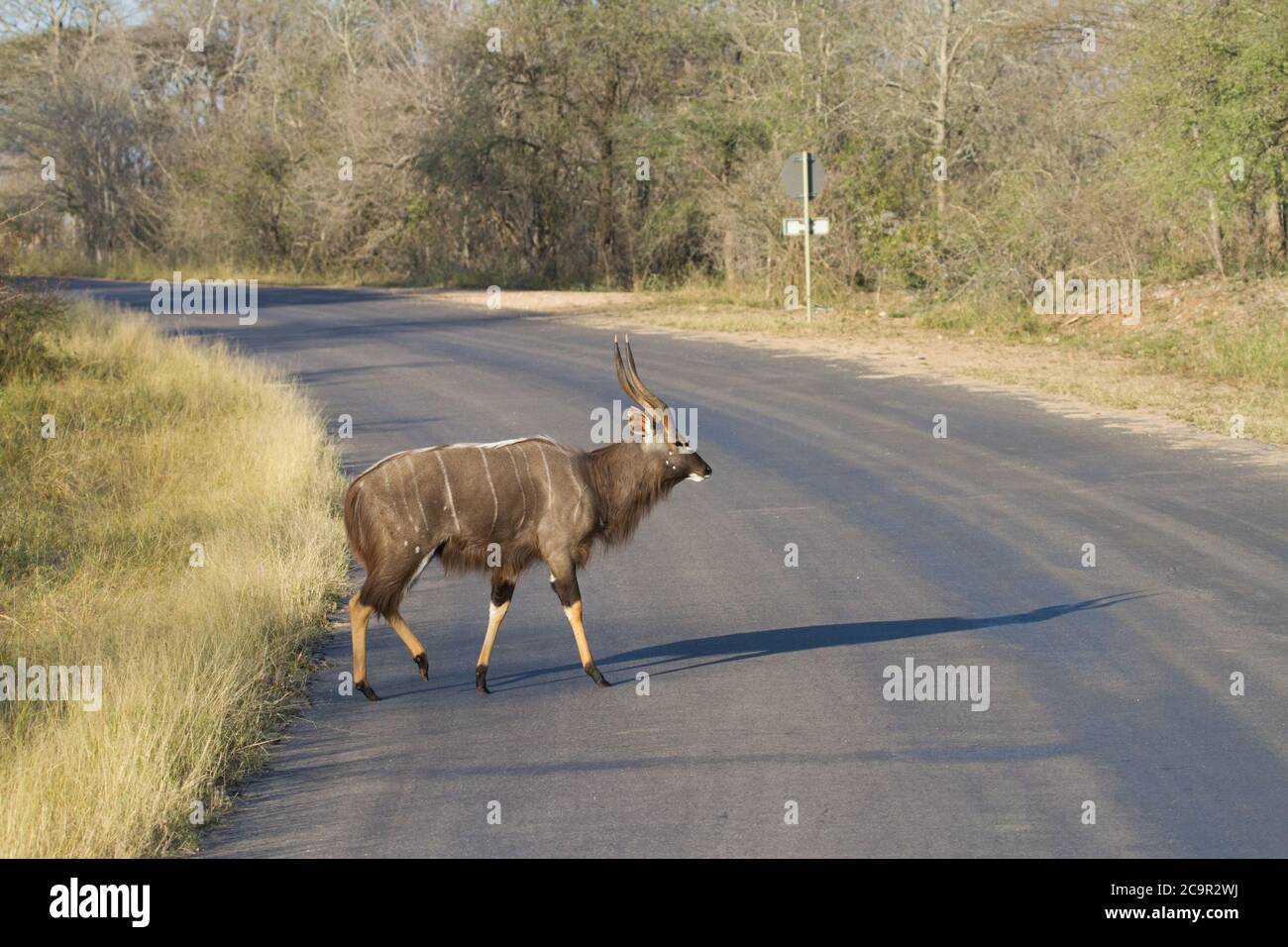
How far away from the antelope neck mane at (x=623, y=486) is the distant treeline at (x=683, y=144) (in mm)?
14771

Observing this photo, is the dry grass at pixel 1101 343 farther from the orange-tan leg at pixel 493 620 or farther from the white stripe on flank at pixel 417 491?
the white stripe on flank at pixel 417 491

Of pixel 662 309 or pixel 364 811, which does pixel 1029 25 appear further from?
pixel 364 811

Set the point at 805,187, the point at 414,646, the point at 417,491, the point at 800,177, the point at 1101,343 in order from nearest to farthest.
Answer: the point at 417,491 → the point at 414,646 → the point at 1101,343 → the point at 805,187 → the point at 800,177

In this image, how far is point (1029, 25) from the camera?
3094cm

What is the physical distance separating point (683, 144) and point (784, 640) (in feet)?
103

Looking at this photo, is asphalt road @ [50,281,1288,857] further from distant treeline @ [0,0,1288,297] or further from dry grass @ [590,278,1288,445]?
distant treeline @ [0,0,1288,297]

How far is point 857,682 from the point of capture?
26.1 ft

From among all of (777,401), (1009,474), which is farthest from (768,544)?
(777,401)

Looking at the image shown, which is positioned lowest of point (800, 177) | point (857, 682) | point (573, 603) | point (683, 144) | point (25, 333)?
point (857, 682)

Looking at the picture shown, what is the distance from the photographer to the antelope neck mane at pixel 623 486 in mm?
8227

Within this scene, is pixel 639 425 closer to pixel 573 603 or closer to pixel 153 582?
pixel 573 603

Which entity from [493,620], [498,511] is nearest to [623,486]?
[498,511]

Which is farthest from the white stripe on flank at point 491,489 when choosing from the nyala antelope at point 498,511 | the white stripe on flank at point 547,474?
the white stripe on flank at point 547,474

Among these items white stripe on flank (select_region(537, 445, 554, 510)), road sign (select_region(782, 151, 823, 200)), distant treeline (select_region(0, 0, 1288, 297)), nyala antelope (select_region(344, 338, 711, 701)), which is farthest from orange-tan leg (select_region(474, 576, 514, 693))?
road sign (select_region(782, 151, 823, 200))
